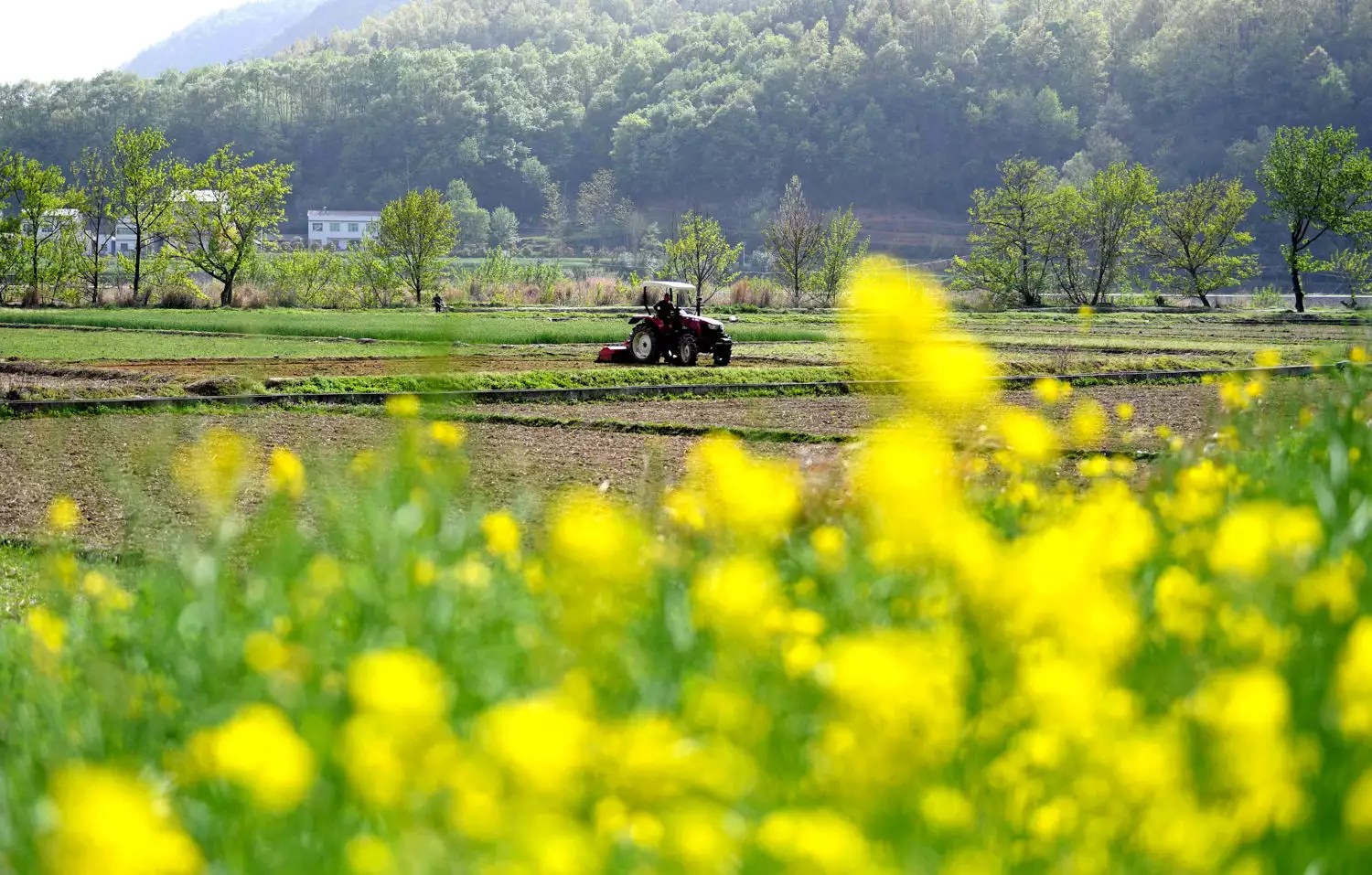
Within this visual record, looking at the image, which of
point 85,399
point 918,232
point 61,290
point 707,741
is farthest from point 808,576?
point 918,232

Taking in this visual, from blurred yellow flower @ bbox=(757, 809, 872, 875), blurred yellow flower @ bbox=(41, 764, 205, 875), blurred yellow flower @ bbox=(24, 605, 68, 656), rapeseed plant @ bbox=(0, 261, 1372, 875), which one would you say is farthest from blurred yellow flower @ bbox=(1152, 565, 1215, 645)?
blurred yellow flower @ bbox=(24, 605, 68, 656)

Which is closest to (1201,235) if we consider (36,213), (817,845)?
(36,213)

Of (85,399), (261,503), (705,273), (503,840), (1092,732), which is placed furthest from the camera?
(705,273)

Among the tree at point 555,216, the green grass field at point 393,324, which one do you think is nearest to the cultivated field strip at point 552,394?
the green grass field at point 393,324

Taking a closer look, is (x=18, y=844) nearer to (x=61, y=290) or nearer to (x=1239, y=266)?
(x=61, y=290)

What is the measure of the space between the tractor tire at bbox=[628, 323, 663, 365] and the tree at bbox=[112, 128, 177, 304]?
96.8 ft

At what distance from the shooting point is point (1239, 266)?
193 feet

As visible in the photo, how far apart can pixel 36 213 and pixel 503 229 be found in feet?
274

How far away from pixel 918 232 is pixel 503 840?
119951mm

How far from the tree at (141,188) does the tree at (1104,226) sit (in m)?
35.8

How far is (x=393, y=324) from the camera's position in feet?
113

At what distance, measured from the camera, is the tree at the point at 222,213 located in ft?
159

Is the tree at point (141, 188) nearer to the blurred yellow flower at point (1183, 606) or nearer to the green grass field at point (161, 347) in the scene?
the green grass field at point (161, 347)

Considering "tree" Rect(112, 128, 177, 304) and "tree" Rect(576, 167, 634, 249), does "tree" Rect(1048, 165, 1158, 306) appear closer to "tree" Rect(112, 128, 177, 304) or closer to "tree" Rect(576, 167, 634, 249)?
"tree" Rect(112, 128, 177, 304)
